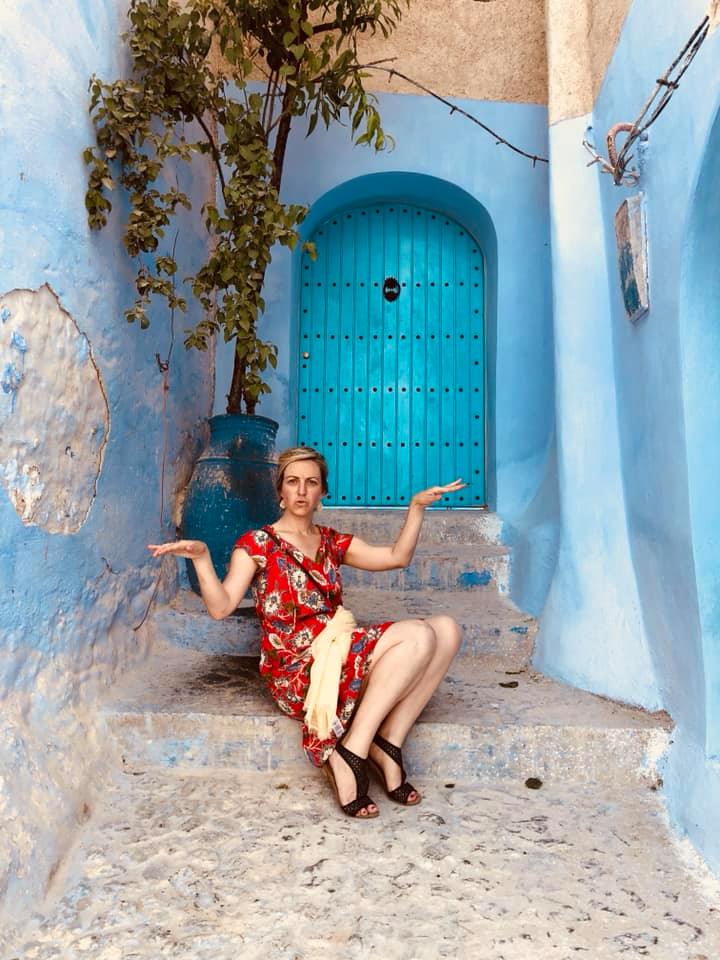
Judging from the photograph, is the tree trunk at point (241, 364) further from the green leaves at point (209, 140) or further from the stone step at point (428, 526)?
the stone step at point (428, 526)

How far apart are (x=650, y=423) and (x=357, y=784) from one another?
1.27m

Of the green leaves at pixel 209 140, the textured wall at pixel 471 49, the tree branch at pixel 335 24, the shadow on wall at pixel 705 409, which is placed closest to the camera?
the shadow on wall at pixel 705 409

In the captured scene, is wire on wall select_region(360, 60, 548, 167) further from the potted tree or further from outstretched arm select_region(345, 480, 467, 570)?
outstretched arm select_region(345, 480, 467, 570)

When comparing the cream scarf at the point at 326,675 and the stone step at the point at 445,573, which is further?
the stone step at the point at 445,573

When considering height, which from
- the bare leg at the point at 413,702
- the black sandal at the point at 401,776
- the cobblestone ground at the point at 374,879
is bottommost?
the cobblestone ground at the point at 374,879

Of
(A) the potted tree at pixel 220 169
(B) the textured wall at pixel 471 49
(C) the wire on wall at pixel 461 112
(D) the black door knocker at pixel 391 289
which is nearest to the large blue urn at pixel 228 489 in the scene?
(A) the potted tree at pixel 220 169

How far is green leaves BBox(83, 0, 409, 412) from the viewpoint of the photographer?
92.5 inches

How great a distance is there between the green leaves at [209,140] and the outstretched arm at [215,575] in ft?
2.79

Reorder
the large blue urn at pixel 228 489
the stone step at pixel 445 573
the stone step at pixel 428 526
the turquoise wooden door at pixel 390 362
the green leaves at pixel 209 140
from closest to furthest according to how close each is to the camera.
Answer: the green leaves at pixel 209 140, the large blue urn at pixel 228 489, the stone step at pixel 445 573, the stone step at pixel 428 526, the turquoise wooden door at pixel 390 362

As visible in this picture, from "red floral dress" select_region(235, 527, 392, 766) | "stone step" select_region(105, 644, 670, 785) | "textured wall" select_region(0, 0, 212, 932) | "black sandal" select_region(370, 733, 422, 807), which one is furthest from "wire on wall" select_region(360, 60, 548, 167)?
"black sandal" select_region(370, 733, 422, 807)

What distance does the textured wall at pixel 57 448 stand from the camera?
1.73 m

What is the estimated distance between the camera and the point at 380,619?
9.55 ft

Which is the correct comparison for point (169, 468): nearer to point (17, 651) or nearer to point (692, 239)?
point (17, 651)

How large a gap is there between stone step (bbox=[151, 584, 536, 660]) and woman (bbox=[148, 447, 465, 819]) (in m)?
0.62
